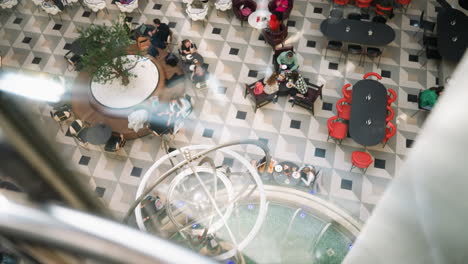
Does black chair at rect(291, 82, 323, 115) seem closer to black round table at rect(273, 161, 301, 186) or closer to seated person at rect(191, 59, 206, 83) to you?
black round table at rect(273, 161, 301, 186)

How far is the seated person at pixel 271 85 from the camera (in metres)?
9.62

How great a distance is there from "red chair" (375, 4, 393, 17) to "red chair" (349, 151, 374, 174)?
465 cm

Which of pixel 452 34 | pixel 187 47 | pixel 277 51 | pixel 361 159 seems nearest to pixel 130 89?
pixel 187 47

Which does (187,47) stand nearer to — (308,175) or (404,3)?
(308,175)

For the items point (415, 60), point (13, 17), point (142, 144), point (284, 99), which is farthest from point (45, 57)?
point (415, 60)

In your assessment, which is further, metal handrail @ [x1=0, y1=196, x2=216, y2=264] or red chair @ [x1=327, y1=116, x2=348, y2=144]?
red chair @ [x1=327, y1=116, x2=348, y2=144]

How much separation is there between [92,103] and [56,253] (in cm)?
997

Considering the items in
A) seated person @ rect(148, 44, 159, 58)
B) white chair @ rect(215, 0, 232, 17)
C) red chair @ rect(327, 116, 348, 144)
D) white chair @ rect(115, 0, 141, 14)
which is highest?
white chair @ rect(215, 0, 232, 17)

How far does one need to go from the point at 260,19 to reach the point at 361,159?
4872 millimetres

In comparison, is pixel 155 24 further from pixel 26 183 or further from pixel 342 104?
pixel 26 183

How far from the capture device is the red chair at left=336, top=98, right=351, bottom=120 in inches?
363

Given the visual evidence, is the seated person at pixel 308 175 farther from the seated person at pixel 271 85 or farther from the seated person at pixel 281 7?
the seated person at pixel 281 7

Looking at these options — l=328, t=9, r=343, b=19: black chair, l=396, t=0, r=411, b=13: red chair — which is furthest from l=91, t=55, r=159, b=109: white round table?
l=396, t=0, r=411, b=13: red chair

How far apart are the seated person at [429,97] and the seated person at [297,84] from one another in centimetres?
279
